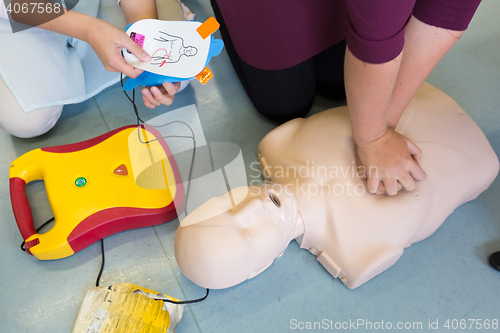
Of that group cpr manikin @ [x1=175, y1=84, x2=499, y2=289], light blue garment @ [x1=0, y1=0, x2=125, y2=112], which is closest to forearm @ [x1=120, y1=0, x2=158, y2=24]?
light blue garment @ [x1=0, y1=0, x2=125, y2=112]

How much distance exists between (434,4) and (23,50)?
3.67 feet

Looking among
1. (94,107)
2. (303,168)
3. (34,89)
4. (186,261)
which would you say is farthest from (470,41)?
(34,89)

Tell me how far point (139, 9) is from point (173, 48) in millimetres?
289

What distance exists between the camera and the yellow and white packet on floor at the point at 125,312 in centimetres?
78

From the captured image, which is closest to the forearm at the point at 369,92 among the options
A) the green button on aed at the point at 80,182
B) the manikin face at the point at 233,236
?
the manikin face at the point at 233,236

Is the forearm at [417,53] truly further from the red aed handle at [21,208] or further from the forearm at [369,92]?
the red aed handle at [21,208]

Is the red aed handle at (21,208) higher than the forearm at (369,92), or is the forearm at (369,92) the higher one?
the forearm at (369,92)

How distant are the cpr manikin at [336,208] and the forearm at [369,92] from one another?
141 mm

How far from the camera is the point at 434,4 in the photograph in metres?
0.67

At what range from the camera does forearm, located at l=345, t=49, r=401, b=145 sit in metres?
0.59

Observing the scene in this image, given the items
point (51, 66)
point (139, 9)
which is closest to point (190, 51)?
point (139, 9)

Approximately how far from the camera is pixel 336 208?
0.82 metres

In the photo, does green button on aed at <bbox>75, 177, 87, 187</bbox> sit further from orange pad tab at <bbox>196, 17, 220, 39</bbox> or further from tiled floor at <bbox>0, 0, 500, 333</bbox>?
orange pad tab at <bbox>196, 17, 220, 39</bbox>

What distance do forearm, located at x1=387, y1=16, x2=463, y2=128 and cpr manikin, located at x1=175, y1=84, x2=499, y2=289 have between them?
0.42ft
